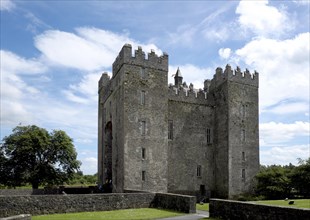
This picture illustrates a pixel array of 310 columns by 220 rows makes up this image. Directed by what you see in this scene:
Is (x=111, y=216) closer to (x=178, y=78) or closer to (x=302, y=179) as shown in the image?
(x=302, y=179)

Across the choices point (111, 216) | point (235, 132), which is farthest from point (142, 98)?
point (111, 216)

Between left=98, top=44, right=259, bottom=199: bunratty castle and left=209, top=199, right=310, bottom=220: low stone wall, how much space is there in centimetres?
1370

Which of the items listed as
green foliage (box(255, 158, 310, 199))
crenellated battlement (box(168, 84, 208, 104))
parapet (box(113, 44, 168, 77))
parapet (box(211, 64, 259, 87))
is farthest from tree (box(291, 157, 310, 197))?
parapet (box(113, 44, 168, 77))

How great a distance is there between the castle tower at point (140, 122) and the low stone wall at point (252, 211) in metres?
13.6

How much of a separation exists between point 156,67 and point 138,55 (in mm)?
2131

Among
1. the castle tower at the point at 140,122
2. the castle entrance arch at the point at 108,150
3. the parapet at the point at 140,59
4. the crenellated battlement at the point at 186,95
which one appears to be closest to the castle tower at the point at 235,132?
the crenellated battlement at the point at 186,95

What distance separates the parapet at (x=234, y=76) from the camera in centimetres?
3753

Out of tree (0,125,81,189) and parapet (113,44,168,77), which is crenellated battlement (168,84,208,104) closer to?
parapet (113,44,168,77)

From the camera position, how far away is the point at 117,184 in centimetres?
3250

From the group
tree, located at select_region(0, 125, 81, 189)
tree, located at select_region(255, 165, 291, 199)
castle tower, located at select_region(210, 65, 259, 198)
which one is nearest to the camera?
tree, located at select_region(255, 165, 291, 199)

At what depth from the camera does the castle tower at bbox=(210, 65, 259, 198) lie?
117 feet

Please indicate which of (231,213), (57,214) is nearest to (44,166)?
(57,214)

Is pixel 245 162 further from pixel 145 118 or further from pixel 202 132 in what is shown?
pixel 145 118

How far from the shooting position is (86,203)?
2148 centimetres
